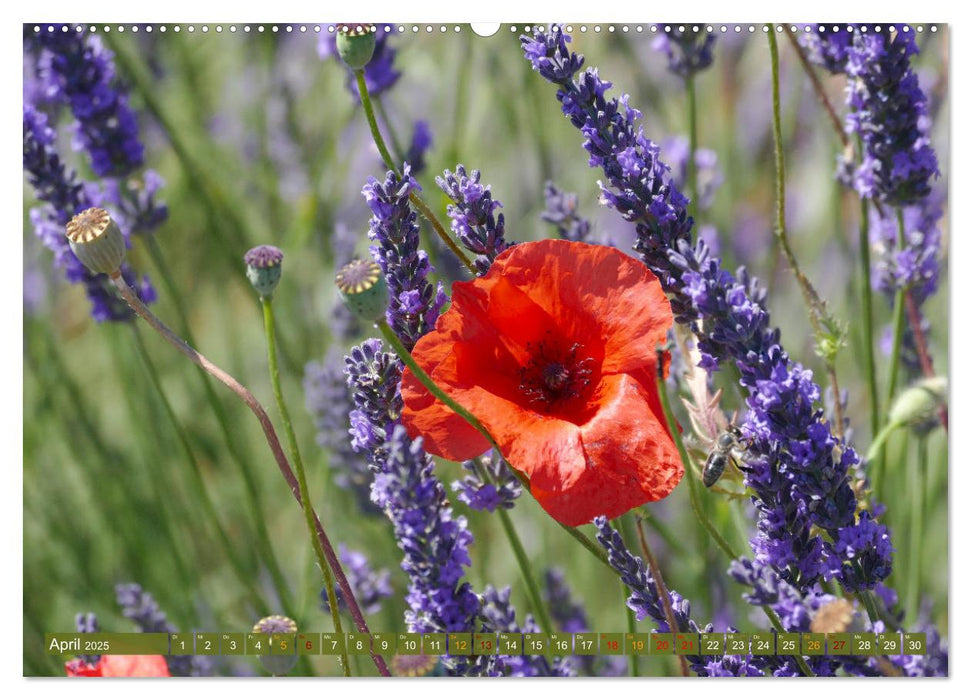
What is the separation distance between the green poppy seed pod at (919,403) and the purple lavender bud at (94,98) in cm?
76

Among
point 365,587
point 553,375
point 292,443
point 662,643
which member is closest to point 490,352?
point 553,375

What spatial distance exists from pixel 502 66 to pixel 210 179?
41cm

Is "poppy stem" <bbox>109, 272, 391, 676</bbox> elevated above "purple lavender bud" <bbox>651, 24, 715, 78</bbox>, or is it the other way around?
"purple lavender bud" <bbox>651, 24, 715, 78</bbox>

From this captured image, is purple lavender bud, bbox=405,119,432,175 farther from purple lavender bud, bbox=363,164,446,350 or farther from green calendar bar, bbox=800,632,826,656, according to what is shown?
green calendar bar, bbox=800,632,826,656

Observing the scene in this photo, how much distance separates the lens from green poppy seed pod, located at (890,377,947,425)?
0.89 meters

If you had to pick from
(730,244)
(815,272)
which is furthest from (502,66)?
(815,272)

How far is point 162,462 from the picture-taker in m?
1.30

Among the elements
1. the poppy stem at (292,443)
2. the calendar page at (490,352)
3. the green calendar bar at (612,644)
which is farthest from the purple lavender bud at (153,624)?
the green calendar bar at (612,644)

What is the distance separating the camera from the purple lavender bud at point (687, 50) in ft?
3.34

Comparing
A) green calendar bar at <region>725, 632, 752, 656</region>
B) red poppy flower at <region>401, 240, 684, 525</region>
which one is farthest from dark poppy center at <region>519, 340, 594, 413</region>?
green calendar bar at <region>725, 632, 752, 656</region>

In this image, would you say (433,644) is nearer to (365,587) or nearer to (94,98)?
(365,587)

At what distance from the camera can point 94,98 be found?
102 centimetres

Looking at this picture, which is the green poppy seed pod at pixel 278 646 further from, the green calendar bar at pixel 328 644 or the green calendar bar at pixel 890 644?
the green calendar bar at pixel 890 644
